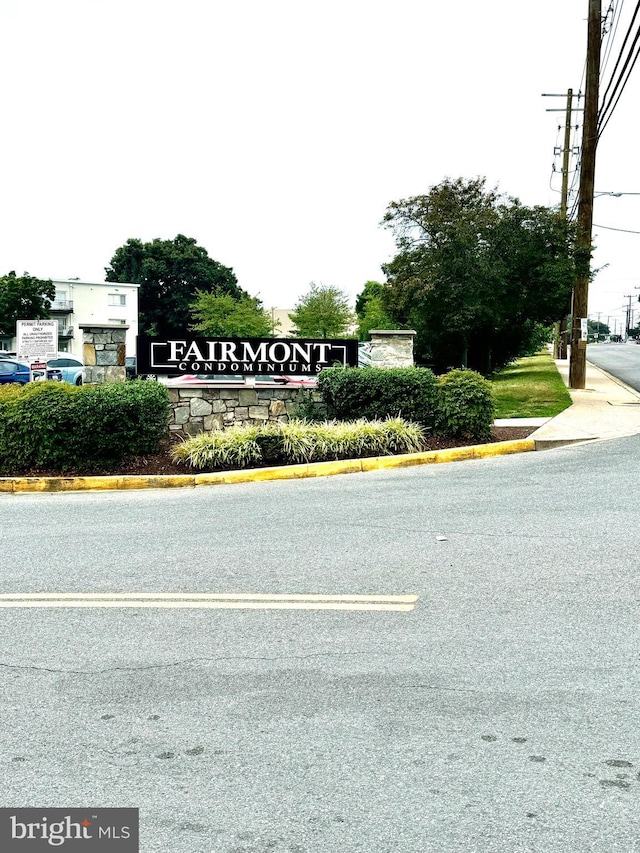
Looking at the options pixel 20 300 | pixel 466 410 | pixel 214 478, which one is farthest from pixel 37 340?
pixel 20 300

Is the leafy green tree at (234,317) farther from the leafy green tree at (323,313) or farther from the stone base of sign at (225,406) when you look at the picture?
→ the stone base of sign at (225,406)

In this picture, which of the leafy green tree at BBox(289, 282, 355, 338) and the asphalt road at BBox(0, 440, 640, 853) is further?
the leafy green tree at BBox(289, 282, 355, 338)

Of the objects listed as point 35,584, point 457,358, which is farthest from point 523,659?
point 457,358

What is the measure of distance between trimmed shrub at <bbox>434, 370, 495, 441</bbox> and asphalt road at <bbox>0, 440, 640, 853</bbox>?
523 centimetres

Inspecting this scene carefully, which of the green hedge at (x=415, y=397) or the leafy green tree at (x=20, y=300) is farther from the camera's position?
the leafy green tree at (x=20, y=300)

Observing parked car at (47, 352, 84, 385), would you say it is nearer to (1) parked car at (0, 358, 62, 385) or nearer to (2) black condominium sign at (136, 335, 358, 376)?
(1) parked car at (0, 358, 62, 385)

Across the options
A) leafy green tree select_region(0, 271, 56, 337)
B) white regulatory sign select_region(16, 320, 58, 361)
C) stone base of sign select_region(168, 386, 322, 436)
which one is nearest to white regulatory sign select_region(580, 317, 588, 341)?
stone base of sign select_region(168, 386, 322, 436)

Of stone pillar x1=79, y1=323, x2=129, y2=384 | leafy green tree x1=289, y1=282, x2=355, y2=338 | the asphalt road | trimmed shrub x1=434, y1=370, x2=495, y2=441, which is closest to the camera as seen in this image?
the asphalt road

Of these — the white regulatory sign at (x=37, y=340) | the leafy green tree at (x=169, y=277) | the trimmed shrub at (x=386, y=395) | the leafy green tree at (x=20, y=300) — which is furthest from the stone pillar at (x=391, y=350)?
the leafy green tree at (x=169, y=277)

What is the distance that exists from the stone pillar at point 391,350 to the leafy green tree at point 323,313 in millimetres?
41980

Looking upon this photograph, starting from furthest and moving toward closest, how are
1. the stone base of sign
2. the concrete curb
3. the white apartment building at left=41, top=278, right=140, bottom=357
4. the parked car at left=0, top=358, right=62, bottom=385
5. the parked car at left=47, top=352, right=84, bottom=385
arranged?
the white apartment building at left=41, top=278, right=140, bottom=357
the parked car at left=47, top=352, right=84, bottom=385
the parked car at left=0, top=358, right=62, bottom=385
the stone base of sign
the concrete curb

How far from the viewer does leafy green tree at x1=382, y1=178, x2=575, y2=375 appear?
21.9m

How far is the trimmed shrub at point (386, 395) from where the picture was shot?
13.6 metres

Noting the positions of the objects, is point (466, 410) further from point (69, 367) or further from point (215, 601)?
point (69, 367)
